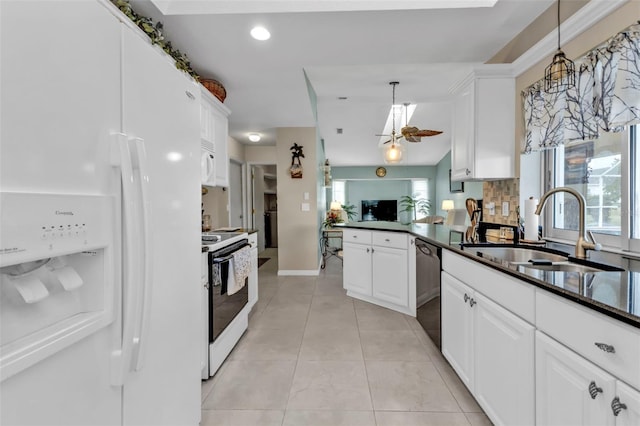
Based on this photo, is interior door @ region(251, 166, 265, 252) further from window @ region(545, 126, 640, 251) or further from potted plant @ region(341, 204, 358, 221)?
window @ region(545, 126, 640, 251)

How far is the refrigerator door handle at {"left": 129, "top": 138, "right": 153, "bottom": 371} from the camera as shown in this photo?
868 millimetres

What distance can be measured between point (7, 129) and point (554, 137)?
2.62 meters

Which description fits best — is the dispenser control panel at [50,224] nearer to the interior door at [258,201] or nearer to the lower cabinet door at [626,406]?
the lower cabinet door at [626,406]

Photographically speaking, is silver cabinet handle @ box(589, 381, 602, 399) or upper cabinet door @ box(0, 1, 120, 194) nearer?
upper cabinet door @ box(0, 1, 120, 194)

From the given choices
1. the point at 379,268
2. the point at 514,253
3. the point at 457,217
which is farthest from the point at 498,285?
the point at 457,217

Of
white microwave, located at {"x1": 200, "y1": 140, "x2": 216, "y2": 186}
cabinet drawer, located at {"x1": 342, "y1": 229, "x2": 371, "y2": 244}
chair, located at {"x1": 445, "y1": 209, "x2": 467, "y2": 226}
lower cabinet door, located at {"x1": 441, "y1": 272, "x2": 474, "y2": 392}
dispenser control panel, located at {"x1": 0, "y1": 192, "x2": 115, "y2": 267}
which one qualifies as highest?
white microwave, located at {"x1": 200, "y1": 140, "x2": 216, "y2": 186}

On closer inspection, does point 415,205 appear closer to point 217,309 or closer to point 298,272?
point 298,272

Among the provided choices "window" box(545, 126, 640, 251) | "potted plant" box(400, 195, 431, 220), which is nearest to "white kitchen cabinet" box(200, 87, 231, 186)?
"window" box(545, 126, 640, 251)

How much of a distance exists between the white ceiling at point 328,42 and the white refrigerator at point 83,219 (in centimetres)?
133

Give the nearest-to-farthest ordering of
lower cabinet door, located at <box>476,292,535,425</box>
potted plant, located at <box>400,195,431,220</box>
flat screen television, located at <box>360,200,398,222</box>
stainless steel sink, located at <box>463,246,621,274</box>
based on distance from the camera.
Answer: lower cabinet door, located at <box>476,292,535,425</box>, stainless steel sink, located at <box>463,246,621,274</box>, potted plant, located at <box>400,195,431,220</box>, flat screen television, located at <box>360,200,398,222</box>

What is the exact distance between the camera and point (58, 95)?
27.0 inches

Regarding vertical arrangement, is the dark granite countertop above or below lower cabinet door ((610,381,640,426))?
above

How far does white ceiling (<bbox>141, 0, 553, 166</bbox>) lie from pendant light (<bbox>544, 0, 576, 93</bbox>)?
2.12 feet

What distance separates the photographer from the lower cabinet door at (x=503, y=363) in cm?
117
